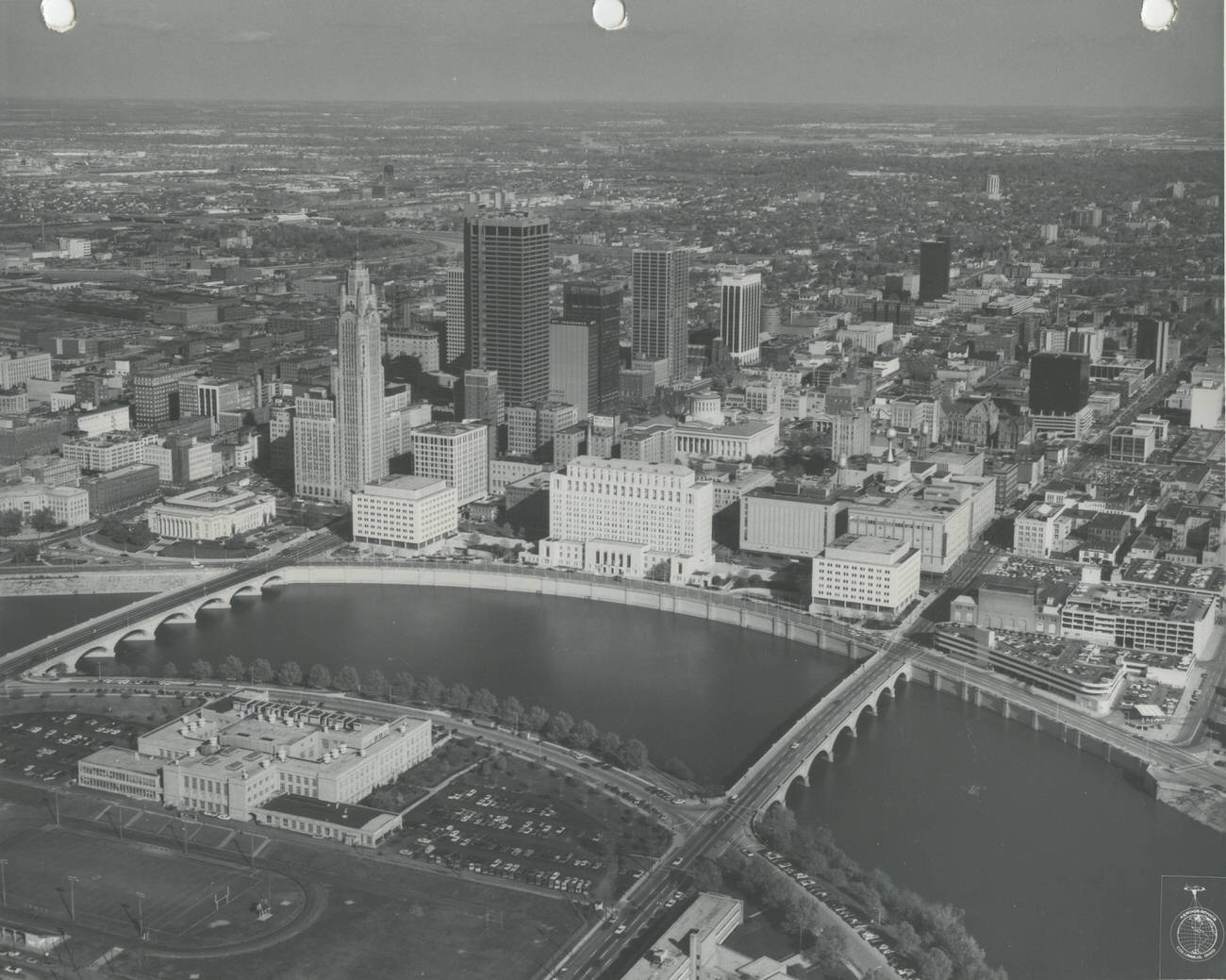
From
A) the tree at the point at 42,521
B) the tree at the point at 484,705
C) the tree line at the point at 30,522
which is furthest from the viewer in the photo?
the tree at the point at 42,521

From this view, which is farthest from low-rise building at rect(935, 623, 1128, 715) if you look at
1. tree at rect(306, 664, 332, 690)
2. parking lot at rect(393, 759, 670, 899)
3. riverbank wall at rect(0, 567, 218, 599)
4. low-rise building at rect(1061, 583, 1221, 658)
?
riverbank wall at rect(0, 567, 218, 599)

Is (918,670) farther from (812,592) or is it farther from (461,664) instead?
(461,664)

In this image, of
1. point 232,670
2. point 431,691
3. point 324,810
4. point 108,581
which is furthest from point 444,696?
point 108,581

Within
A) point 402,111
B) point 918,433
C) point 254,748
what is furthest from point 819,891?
point 918,433

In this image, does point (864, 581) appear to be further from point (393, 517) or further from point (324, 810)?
point (324, 810)

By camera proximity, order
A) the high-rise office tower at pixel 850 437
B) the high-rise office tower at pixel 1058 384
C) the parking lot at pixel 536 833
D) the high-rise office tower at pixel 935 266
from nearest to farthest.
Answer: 1. the parking lot at pixel 536 833
2. the high-rise office tower at pixel 935 266
3. the high-rise office tower at pixel 1058 384
4. the high-rise office tower at pixel 850 437

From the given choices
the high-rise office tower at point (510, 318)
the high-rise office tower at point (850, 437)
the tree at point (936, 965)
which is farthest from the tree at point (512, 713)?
the high-rise office tower at point (510, 318)

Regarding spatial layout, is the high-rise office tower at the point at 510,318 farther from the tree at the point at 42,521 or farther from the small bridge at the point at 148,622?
the tree at the point at 42,521
